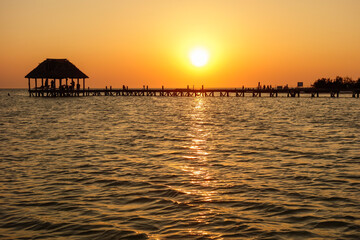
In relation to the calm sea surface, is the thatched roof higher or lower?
higher

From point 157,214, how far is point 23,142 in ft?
43.5

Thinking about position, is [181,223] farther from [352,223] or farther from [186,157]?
[186,157]

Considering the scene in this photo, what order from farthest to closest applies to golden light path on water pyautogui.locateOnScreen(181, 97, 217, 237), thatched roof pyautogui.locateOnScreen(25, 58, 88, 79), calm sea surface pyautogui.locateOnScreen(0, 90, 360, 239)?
thatched roof pyautogui.locateOnScreen(25, 58, 88, 79) < golden light path on water pyautogui.locateOnScreen(181, 97, 217, 237) < calm sea surface pyautogui.locateOnScreen(0, 90, 360, 239)

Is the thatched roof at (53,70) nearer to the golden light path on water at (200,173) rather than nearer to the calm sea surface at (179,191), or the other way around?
the calm sea surface at (179,191)

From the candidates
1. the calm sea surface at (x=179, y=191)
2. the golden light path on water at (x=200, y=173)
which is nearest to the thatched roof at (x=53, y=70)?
the calm sea surface at (x=179, y=191)

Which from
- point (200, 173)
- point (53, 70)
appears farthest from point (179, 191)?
point (53, 70)

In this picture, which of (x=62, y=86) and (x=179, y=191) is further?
(x=62, y=86)

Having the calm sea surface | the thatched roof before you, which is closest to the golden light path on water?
Result: the calm sea surface

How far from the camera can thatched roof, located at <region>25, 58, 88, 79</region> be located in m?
81.2

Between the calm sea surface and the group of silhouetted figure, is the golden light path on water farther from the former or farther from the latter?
the group of silhouetted figure

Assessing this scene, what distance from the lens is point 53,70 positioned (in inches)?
3211

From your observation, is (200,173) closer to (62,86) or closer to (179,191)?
(179,191)

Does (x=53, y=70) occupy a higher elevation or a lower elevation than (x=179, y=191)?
higher

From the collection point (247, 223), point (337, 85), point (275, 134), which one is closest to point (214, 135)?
point (275, 134)
